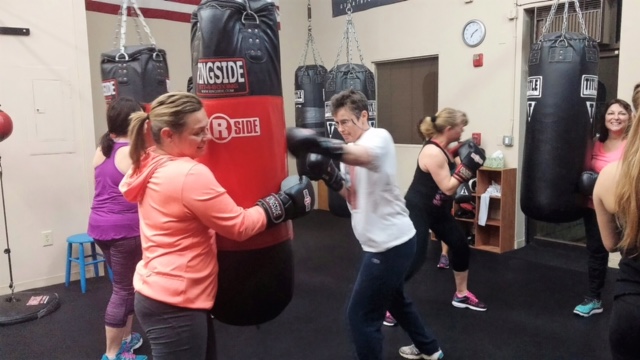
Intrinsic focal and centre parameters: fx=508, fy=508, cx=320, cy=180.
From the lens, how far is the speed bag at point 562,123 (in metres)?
2.80

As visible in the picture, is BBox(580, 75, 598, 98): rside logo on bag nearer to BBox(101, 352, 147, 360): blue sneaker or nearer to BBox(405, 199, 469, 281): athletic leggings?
BBox(405, 199, 469, 281): athletic leggings

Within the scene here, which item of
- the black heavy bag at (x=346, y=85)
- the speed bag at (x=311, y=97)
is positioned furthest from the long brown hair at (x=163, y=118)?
the speed bag at (x=311, y=97)

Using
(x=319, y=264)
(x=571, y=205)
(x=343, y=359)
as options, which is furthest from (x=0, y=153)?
(x=571, y=205)

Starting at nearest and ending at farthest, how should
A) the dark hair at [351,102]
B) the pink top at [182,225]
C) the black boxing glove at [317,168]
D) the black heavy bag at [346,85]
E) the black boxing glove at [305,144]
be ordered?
the pink top at [182,225] < the black boxing glove at [305,144] < the black boxing glove at [317,168] < the dark hair at [351,102] < the black heavy bag at [346,85]

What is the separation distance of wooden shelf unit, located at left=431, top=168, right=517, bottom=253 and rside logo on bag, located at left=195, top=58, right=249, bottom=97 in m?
3.86

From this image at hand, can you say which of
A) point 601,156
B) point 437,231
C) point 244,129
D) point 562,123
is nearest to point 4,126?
point 244,129

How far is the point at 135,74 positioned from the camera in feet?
9.36

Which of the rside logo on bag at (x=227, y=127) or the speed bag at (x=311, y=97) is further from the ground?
the speed bag at (x=311, y=97)

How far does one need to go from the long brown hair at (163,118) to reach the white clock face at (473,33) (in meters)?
4.29

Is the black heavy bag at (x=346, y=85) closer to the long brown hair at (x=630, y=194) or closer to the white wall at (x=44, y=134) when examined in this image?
the white wall at (x=44, y=134)

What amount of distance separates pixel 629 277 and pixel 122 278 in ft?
7.14

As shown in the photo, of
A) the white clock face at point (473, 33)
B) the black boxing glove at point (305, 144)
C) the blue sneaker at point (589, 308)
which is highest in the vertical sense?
the white clock face at point (473, 33)

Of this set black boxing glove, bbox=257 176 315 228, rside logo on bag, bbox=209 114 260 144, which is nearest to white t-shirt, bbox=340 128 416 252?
black boxing glove, bbox=257 176 315 228

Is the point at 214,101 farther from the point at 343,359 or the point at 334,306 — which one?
the point at 334,306
